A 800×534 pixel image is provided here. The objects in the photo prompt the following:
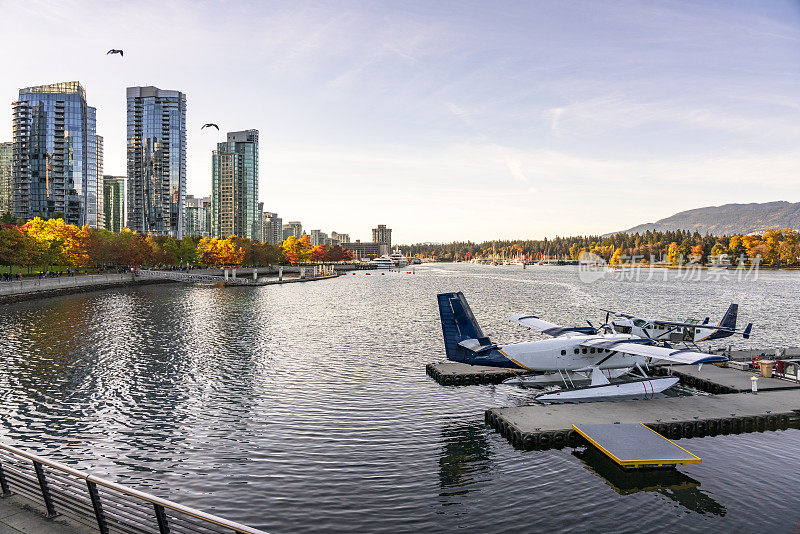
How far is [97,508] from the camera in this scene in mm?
10109

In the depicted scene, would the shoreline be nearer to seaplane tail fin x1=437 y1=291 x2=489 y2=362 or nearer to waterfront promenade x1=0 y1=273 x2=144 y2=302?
waterfront promenade x1=0 y1=273 x2=144 y2=302

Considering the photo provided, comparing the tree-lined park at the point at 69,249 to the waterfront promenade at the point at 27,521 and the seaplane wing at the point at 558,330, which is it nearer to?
the seaplane wing at the point at 558,330

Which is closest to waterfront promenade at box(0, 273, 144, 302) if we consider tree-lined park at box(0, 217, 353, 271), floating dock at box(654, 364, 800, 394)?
tree-lined park at box(0, 217, 353, 271)

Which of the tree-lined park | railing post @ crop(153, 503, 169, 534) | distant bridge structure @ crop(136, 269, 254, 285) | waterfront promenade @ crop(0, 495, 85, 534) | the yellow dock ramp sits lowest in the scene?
the yellow dock ramp

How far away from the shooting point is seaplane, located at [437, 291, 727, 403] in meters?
28.8

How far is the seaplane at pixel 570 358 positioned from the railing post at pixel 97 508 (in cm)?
2294

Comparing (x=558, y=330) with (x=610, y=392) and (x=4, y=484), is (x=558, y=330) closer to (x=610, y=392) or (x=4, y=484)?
(x=610, y=392)

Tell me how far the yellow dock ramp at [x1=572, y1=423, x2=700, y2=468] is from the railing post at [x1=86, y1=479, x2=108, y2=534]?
18.0 m

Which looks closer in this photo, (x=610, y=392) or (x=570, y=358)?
(x=610, y=392)

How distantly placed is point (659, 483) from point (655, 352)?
9339 millimetres

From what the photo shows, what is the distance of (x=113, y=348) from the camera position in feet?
147

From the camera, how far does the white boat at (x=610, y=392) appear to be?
2858cm

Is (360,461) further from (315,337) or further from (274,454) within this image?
(315,337)

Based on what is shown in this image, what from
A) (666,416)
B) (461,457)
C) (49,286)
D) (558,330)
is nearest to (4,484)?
(461,457)
